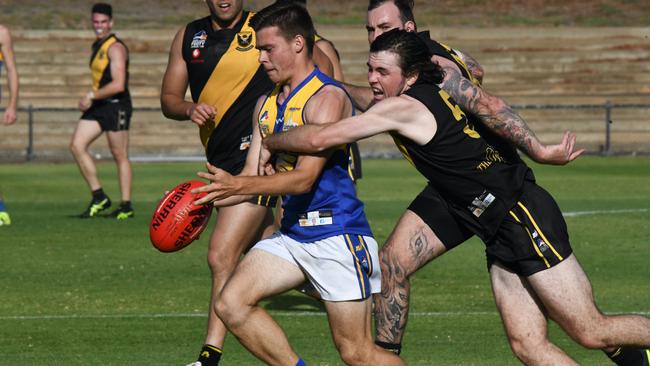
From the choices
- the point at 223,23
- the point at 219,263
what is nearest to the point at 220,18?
the point at 223,23

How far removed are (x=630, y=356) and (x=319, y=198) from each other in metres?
2.01

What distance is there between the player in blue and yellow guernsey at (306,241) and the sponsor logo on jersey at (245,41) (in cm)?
199

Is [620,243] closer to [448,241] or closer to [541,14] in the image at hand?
[448,241]

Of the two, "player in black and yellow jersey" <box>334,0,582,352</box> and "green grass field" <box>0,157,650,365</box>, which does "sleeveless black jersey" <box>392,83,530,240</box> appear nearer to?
"player in black and yellow jersey" <box>334,0,582,352</box>

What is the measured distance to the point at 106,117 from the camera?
17047mm

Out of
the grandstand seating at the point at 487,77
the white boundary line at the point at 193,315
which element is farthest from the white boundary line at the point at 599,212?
the grandstand seating at the point at 487,77

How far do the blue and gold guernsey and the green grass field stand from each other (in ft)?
5.81

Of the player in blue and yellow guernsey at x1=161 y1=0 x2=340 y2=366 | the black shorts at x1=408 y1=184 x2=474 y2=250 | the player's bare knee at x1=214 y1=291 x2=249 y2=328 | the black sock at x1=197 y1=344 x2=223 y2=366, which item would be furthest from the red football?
the player in blue and yellow guernsey at x1=161 y1=0 x2=340 y2=366

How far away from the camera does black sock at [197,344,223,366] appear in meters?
8.01

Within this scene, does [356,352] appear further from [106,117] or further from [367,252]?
[106,117]

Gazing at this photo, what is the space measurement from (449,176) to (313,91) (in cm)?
86

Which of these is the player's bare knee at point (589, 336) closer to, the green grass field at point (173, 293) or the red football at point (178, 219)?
the green grass field at point (173, 293)

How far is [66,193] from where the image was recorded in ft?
69.0

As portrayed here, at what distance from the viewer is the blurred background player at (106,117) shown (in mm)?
16781
